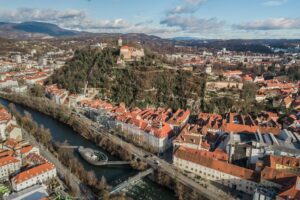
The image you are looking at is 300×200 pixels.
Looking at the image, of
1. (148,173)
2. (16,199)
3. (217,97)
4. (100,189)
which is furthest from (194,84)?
(16,199)

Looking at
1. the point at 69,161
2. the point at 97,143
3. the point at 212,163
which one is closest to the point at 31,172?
the point at 69,161

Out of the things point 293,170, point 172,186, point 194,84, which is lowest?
point 172,186

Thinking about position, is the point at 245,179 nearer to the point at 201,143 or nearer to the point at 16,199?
the point at 201,143

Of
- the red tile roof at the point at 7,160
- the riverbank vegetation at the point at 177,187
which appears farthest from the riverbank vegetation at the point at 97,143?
the red tile roof at the point at 7,160

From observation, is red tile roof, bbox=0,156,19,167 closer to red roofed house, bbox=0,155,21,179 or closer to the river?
red roofed house, bbox=0,155,21,179

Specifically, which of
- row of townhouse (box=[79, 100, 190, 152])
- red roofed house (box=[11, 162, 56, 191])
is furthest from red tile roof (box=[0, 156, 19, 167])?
row of townhouse (box=[79, 100, 190, 152])

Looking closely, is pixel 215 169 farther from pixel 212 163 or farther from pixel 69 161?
pixel 69 161
